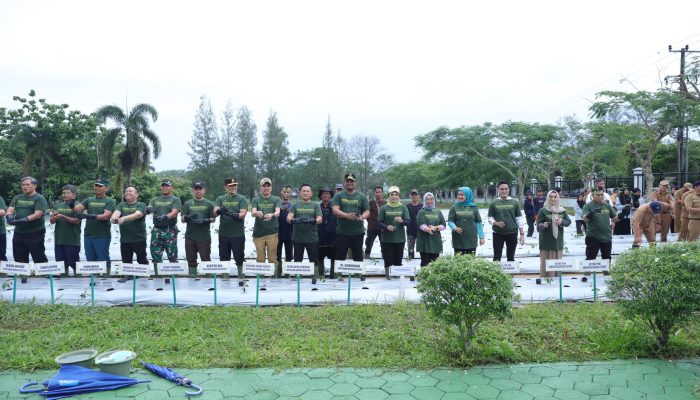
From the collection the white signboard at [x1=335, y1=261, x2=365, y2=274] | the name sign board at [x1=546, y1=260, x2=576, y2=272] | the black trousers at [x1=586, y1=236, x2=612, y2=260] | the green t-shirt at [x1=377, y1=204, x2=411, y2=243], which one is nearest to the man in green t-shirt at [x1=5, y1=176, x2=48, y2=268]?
the white signboard at [x1=335, y1=261, x2=365, y2=274]

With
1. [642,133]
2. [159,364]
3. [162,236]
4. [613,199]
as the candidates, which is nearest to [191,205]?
[162,236]

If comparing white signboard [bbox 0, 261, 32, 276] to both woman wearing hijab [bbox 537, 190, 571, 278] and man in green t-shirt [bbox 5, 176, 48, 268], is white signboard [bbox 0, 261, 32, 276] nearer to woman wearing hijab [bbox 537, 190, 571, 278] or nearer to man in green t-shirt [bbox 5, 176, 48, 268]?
man in green t-shirt [bbox 5, 176, 48, 268]

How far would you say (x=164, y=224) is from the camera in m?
6.92

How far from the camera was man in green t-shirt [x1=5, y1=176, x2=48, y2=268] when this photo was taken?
698 centimetres

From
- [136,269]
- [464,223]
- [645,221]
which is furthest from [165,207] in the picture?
[645,221]

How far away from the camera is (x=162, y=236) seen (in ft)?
22.8

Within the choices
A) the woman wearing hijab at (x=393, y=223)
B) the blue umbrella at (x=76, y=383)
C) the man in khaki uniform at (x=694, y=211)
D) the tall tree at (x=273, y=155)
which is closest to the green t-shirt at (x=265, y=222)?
the woman wearing hijab at (x=393, y=223)

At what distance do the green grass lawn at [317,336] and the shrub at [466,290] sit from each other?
420 mm

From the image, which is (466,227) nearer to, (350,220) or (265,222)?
(350,220)

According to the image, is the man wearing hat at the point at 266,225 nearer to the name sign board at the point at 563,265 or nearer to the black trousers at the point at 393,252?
the black trousers at the point at 393,252

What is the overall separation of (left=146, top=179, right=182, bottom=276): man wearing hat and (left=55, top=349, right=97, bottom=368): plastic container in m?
3.04

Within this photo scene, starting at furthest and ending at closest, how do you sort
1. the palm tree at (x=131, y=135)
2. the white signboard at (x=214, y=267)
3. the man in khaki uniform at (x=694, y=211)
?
the palm tree at (x=131, y=135)
the man in khaki uniform at (x=694, y=211)
the white signboard at (x=214, y=267)

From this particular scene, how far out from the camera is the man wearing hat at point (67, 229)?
693 cm

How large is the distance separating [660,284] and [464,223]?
316cm
